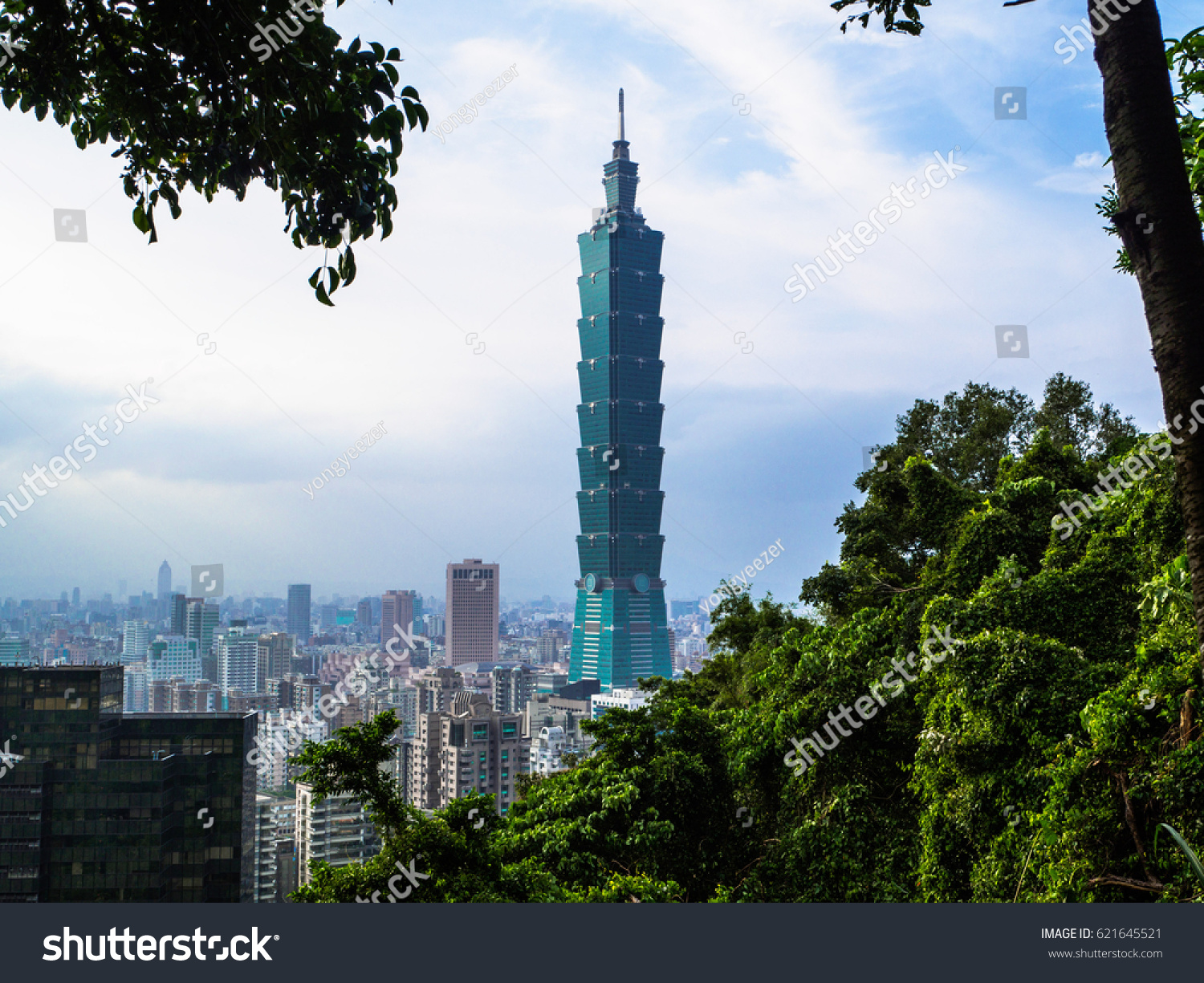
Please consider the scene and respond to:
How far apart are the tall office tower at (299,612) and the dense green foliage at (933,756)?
42.8m

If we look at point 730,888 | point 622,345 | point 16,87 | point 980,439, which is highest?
point 622,345

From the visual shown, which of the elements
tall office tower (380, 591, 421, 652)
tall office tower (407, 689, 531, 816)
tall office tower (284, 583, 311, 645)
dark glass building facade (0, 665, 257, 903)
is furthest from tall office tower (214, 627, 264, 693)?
dark glass building facade (0, 665, 257, 903)

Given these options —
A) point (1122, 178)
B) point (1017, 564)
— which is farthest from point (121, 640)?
point (1122, 178)

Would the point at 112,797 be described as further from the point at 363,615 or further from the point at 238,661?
the point at 363,615

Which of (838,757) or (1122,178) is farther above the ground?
(1122,178)

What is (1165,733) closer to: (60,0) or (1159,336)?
(1159,336)

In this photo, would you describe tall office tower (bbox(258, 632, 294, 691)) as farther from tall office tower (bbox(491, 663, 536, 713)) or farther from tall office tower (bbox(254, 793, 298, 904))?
tall office tower (bbox(254, 793, 298, 904))

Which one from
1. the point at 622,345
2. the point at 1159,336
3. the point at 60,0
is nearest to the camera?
the point at 1159,336

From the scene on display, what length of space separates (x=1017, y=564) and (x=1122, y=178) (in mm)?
5108

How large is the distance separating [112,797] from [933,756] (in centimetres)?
1361

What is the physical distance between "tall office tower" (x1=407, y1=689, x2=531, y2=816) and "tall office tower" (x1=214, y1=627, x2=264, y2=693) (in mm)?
14345

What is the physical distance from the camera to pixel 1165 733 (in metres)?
3.74

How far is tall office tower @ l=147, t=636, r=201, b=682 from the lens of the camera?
35.5 m

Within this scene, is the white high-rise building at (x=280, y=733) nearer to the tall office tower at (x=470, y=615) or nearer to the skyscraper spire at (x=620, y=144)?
the tall office tower at (x=470, y=615)
